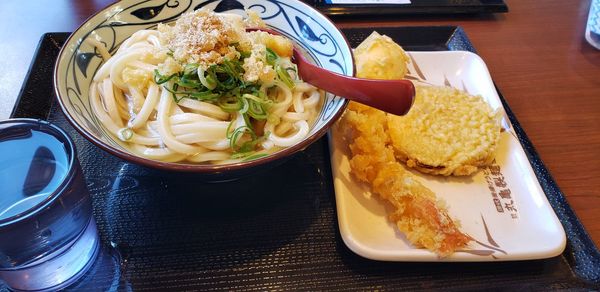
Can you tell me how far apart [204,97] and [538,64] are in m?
1.50

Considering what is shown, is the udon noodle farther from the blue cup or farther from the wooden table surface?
the wooden table surface

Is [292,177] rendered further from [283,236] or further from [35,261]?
[35,261]

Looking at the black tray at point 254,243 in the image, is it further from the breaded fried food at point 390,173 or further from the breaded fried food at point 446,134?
the breaded fried food at point 446,134

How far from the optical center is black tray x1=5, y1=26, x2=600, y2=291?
3.43 ft

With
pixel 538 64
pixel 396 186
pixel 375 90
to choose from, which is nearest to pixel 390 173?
pixel 396 186

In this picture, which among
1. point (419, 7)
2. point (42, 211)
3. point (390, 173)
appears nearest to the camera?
point (42, 211)

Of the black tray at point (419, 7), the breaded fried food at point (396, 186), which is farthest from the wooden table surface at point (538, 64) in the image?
the breaded fried food at point (396, 186)

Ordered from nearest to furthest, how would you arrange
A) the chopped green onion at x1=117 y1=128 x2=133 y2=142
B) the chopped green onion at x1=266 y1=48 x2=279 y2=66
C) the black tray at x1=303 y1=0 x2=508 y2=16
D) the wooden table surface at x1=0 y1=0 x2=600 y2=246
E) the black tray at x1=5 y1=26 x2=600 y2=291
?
the black tray at x1=5 y1=26 x2=600 y2=291
the chopped green onion at x1=117 y1=128 x2=133 y2=142
the chopped green onion at x1=266 y1=48 x2=279 y2=66
the wooden table surface at x1=0 y1=0 x2=600 y2=246
the black tray at x1=303 y1=0 x2=508 y2=16

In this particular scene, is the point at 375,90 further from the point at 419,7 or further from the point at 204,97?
the point at 419,7

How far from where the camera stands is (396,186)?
1.18 metres

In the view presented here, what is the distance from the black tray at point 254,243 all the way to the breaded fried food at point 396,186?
0.24 ft

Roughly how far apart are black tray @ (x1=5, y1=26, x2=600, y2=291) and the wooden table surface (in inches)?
8.8

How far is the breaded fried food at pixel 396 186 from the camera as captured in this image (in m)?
1.08

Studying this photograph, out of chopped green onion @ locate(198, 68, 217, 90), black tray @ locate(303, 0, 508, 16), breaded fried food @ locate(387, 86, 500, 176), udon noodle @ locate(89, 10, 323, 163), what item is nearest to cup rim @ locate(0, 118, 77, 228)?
udon noodle @ locate(89, 10, 323, 163)
